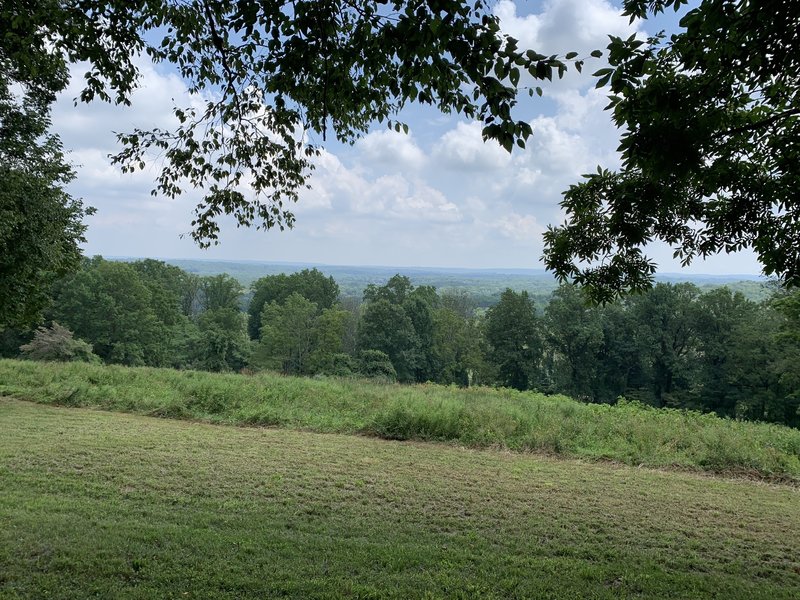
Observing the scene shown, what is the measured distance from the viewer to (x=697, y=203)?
427 cm

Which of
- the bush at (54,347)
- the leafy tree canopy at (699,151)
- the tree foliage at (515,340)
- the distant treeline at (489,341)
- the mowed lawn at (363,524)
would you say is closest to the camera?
the leafy tree canopy at (699,151)

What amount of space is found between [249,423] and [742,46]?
10748mm

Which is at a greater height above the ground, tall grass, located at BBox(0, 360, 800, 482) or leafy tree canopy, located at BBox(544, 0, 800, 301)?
leafy tree canopy, located at BBox(544, 0, 800, 301)

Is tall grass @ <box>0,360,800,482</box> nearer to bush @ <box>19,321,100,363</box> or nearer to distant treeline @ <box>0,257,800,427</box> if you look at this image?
bush @ <box>19,321,100,363</box>

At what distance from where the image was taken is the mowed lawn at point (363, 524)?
3.81 m

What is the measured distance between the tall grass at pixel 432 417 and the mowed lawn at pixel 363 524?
987 millimetres

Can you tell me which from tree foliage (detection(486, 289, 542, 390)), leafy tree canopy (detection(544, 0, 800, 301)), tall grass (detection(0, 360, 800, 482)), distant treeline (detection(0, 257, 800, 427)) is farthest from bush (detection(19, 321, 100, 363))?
tree foliage (detection(486, 289, 542, 390))

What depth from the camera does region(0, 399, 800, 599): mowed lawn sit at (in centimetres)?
381

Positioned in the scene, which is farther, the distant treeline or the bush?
the distant treeline

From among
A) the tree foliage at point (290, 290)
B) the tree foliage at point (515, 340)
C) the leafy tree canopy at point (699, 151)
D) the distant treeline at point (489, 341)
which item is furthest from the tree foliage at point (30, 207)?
the tree foliage at point (290, 290)

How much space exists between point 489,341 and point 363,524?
42626 millimetres

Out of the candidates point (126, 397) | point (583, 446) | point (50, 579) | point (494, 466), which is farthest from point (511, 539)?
point (126, 397)

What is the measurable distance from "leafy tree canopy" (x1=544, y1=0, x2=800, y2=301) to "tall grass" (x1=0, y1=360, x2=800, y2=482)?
6.03m

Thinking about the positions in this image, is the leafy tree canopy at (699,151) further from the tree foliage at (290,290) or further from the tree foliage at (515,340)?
the tree foliage at (290,290)
